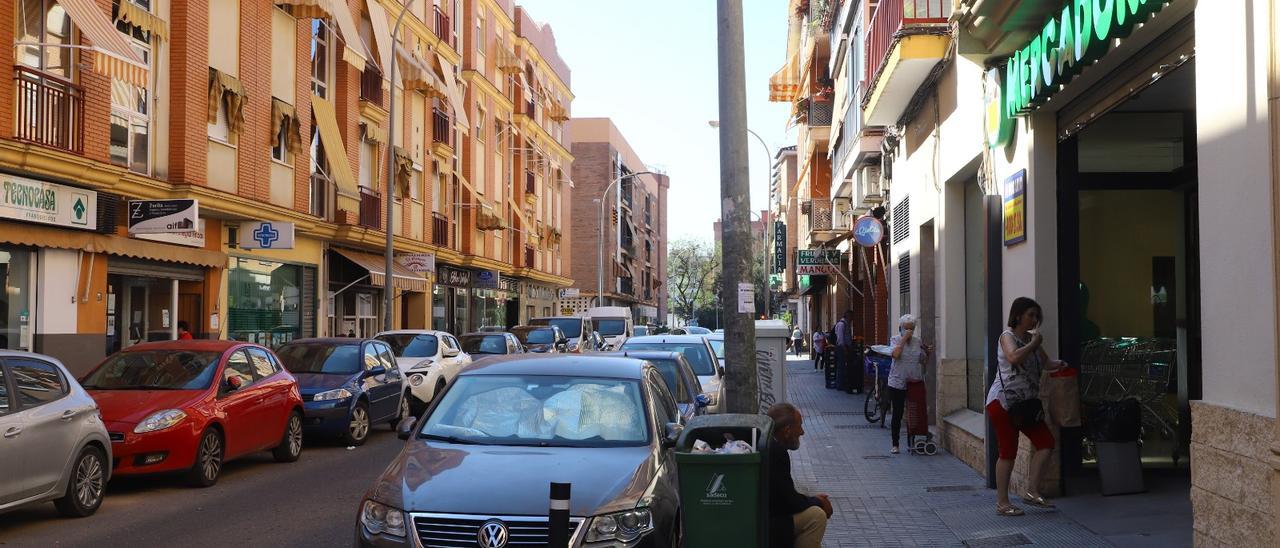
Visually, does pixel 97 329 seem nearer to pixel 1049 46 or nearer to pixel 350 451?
pixel 350 451

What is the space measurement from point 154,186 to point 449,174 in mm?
19068

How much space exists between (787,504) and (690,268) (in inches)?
4316

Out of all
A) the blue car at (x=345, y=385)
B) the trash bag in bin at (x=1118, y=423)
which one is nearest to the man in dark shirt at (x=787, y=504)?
the trash bag in bin at (x=1118, y=423)

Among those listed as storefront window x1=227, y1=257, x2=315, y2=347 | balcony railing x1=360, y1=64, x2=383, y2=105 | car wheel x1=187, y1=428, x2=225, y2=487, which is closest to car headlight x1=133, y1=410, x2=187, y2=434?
car wheel x1=187, y1=428, x2=225, y2=487

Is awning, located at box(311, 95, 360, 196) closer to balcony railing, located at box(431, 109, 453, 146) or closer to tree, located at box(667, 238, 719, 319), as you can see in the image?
balcony railing, located at box(431, 109, 453, 146)

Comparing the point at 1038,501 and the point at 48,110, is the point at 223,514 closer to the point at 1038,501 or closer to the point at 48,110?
the point at 1038,501

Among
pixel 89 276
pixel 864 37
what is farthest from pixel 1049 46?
pixel 89 276

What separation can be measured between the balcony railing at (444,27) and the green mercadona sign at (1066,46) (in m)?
28.4

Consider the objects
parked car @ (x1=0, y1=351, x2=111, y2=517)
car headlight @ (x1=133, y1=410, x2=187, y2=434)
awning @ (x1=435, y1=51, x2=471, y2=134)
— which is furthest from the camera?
awning @ (x1=435, y1=51, x2=471, y2=134)

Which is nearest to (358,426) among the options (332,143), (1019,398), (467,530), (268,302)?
(1019,398)

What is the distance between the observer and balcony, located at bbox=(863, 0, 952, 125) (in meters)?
13.9

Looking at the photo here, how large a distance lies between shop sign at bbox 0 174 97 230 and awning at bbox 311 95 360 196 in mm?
9538

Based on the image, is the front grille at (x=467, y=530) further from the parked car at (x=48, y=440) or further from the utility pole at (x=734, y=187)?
the utility pole at (x=734, y=187)

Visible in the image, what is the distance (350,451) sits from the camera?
15023mm
